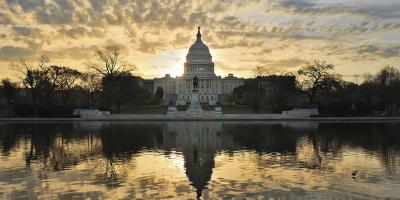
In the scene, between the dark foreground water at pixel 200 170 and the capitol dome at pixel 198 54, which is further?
the capitol dome at pixel 198 54

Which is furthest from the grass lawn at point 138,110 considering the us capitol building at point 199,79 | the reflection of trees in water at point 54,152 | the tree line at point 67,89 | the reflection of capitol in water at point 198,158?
the us capitol building at point 199,79

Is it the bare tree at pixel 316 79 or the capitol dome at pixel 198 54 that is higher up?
the capitol dome at pixel 198 54

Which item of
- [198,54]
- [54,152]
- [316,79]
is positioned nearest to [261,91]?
[316,79]

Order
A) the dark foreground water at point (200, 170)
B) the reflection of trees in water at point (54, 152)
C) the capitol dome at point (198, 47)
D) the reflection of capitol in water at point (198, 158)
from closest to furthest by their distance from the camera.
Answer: the dark foreground water at point (200, 170)
the reflection of capitol in water at point (198, 158)
the reflection of trees in water at point (54, 152)
the capitol dome at point (198, 47)

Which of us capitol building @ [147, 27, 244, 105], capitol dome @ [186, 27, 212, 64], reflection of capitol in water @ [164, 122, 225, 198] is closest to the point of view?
reflection of capitol in water @ [164, 122, 225, 198]

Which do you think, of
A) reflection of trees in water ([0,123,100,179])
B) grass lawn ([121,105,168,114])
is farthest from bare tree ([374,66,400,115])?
reflection of trees in water ([0,123,100,179])

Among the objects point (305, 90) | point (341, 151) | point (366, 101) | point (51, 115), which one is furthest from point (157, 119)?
point (341, 151)

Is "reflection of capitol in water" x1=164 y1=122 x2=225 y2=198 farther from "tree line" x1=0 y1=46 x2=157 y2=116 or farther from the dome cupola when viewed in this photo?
the dome cupola

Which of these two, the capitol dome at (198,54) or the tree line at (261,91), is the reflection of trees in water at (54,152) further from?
the capitol dome at (198,54)

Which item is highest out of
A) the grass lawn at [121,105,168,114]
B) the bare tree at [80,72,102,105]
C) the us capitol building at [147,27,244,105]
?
the us capitol building at [147,27,244,105]

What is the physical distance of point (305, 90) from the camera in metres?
75.1

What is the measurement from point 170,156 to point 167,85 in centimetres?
16173

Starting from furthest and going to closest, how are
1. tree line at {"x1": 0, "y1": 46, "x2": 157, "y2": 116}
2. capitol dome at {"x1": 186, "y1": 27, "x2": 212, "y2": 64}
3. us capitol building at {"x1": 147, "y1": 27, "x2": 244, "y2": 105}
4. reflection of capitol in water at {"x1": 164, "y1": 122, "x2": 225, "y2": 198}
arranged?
us capitol building at {"x1": 147, "y1": 27, "x2": 244, "y2": 105} → capitol dome at {"x1": 186, "y1": 27, "x2": 212, "y2": 64} → tree line at {"x1": 0, "y1": 46, "x2": 157, "y2": 116} → reflection of capitol in water at {"x1": 164, "y1": 122, "x2": 225, "y2": 198}

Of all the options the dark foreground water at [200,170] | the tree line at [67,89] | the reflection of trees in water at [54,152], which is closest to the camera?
the dark foreground water at [200,170]
